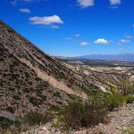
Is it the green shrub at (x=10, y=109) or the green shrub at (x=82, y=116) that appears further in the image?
the green shrub at (x=10, y=109)

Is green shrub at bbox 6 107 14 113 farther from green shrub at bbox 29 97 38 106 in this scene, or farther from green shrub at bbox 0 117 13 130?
green shrub at bbox 29 97 38 106

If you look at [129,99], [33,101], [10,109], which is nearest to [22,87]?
[33,101]

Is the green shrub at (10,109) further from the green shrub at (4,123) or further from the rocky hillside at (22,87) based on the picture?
the green shrub at (4,123)

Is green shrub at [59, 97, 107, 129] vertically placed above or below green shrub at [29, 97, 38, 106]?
above

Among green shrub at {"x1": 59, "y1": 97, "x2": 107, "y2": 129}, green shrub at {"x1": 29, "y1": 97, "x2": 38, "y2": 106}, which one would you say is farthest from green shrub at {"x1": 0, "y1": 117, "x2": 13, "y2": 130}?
green shrub at {"x1": 59, "y1": 97, "x2": 107, "y2": 129}

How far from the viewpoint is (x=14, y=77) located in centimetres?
2355

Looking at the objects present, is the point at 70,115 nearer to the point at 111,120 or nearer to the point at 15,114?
the point at 111,120

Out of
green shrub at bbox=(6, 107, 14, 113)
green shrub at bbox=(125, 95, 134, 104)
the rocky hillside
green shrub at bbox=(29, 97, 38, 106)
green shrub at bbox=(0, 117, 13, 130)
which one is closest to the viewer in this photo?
green shrub at bbox=(0, 117, 13, 130)

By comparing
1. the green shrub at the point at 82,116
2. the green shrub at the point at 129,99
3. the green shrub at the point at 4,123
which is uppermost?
the green shrub at the point at 82,116

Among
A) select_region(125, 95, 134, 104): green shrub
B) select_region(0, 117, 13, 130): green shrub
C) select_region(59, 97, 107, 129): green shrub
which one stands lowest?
select_region(0, 117, 13, 130): green shrub

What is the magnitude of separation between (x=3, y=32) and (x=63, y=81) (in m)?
18.5

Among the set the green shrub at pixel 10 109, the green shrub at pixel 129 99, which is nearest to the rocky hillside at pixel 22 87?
the green shrub at pixel 10 109

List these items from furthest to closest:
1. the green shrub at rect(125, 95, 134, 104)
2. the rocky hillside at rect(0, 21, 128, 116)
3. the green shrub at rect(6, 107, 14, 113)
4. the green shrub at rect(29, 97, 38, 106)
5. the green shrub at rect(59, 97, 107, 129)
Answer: the green shrub at rect(29, 97, 38, 106)
the rocky hillside at rect(0, 21, 128, 116)
the green shrub at rect(6, 107, 14, 113)
the green shrub at rect(125, 95, 134, 104)
the green shrub at rect(59, 97, 107, 129)

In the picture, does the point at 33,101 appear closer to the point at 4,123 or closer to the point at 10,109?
the point at 10,109
